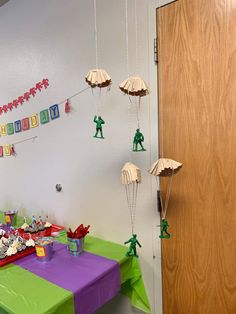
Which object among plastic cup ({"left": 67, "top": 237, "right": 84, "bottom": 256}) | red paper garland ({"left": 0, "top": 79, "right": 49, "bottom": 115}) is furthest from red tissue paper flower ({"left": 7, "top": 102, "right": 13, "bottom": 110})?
plastic cup ({"left": 67, "top": 237, "right": 84, "bottom": 256})

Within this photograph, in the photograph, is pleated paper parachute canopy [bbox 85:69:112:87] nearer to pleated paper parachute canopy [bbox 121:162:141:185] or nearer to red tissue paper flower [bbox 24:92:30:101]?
pleated paper parachute canopy [bbox 121:162:141:185]

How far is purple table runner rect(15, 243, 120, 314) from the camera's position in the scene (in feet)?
3.69

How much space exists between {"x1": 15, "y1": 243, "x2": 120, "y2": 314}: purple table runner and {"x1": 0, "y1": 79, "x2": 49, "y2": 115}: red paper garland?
1.28 metres

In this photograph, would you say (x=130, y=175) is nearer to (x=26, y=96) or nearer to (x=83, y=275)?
(x=83, y=275)

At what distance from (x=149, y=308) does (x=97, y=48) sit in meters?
1.65

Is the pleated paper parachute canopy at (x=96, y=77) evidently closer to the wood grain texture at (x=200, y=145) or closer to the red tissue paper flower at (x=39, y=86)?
the wood grain texture at (x=200, y=145)

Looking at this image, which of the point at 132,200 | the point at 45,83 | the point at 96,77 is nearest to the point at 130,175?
the point at 132,200

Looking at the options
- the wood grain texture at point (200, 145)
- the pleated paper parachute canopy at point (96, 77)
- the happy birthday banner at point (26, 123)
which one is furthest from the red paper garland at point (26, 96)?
the wood grain texture at point (200, 145)

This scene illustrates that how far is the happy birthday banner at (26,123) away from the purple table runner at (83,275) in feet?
3.39

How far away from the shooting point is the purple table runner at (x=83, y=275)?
3.69 ft

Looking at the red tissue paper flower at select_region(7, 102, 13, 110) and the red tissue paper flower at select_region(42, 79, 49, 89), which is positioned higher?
the red tissue paper flower at select_region(42, 79, 49, 89)

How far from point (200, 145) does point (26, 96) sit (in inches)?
62.0

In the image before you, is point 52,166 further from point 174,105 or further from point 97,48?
point 174,105

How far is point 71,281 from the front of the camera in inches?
45.4
